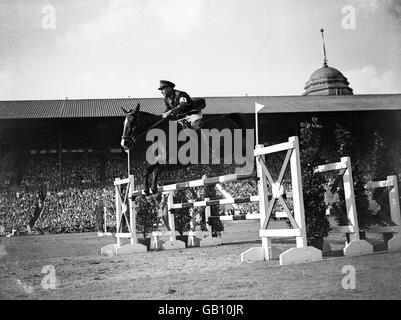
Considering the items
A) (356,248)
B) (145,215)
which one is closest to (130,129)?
(356,248)

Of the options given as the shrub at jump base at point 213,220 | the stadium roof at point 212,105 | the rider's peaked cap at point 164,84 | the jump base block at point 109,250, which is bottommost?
the jump base block at point 109,250

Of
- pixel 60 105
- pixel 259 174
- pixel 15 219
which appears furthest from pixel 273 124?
pixel 259 174

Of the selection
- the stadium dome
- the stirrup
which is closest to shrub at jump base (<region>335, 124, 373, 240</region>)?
the stirrup

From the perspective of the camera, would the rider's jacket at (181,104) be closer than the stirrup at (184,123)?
Yes

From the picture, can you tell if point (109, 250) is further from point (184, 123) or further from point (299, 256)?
point (299, 256)

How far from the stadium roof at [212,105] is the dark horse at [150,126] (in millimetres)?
17084

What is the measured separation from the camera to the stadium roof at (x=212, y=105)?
2489cm

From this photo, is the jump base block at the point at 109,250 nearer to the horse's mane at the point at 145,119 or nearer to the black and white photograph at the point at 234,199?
the black and white photograph at the point at 234,199

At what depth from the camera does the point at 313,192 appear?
21.1 feet

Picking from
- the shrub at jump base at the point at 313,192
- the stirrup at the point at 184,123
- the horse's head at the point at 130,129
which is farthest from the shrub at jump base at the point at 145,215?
the shrub at jump base at the point at 313,192

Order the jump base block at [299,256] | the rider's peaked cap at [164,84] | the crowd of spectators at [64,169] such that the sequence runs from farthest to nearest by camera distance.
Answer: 1. the crowd of spectators at [64,169]
2. the rider's peaked cap at [164,84]
3. the jump base block at [299,256]

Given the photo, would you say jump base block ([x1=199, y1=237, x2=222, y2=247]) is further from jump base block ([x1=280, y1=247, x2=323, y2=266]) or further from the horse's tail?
jump base block ([x1=280, y1=247, x2=323, y2=266])

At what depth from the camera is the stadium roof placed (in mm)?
24892
